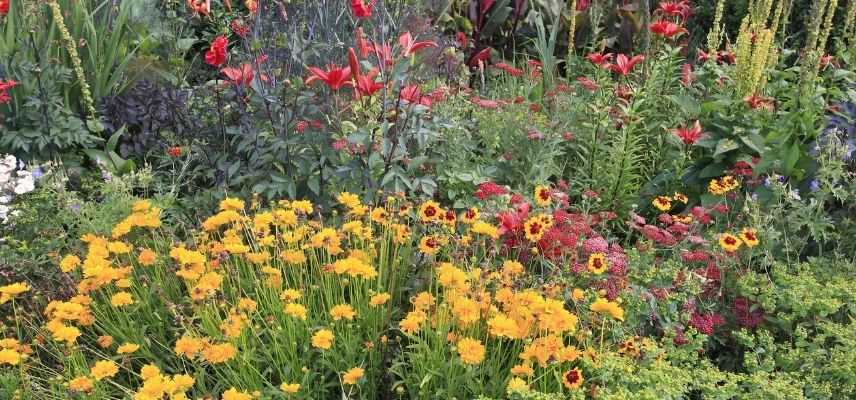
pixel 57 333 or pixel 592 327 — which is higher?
pixel 57 333

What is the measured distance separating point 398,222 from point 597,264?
2.52ft

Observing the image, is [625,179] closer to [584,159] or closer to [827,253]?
[584,159]

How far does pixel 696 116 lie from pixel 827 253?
0.93 metres

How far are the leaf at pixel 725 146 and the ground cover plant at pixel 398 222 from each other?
1.9 inches

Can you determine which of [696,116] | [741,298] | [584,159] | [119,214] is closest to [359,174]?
[119,214]

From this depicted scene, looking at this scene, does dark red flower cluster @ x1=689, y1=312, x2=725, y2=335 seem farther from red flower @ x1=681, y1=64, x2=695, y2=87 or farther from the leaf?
red flower @ x1=681, y1=64, x2=695, y2=87

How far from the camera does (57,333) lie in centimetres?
215

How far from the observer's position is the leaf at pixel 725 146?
11.7ft

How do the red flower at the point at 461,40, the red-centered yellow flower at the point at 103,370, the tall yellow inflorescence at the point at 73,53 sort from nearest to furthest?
1. the red-centered yellow flower at the point at 103,370
2. the tall yellow inflorescence at the point at 73,53
3. the red flower at the point at 461,40

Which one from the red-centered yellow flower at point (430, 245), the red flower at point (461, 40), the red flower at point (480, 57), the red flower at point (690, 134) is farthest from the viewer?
the red flower at point (461, 40)

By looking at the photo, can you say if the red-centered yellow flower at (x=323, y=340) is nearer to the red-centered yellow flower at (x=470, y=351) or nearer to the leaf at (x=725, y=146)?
the red-centered yellow flower at (x=470, y=351)

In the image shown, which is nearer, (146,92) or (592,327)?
(592,327)

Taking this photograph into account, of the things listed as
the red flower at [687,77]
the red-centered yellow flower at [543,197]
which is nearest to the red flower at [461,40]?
the red flower at [687,77]

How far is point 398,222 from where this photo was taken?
9.75ft
